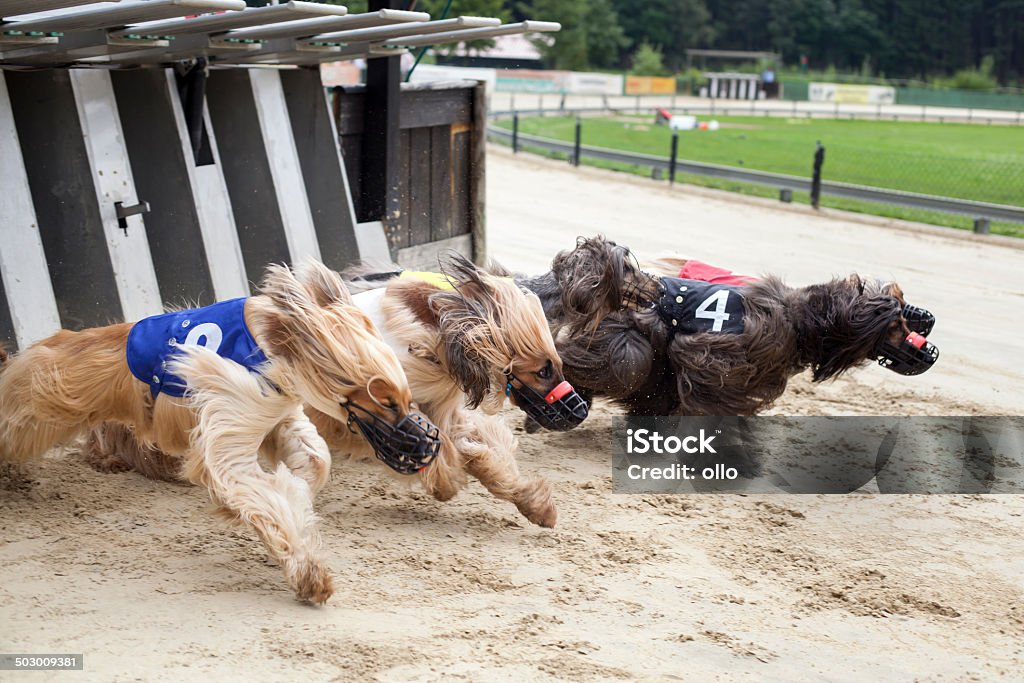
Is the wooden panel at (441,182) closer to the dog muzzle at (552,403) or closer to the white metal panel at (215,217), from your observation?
the white metal panel at (215,217)

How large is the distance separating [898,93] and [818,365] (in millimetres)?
38471

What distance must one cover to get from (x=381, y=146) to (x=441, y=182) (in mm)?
643

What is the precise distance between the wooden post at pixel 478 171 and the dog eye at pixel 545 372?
3.43 m

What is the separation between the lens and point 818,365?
409cm

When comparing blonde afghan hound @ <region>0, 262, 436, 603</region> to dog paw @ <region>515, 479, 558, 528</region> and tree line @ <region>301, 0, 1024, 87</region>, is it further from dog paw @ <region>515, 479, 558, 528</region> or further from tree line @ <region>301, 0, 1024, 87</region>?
tree line @ <region>301, 0, 1024, 87</region>

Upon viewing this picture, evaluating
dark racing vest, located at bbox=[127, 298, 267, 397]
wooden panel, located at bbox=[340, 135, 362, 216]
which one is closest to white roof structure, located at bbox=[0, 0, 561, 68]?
wooden panel, located at bbox=[340, 135, 362, 216]

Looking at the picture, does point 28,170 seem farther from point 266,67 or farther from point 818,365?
point 818,365

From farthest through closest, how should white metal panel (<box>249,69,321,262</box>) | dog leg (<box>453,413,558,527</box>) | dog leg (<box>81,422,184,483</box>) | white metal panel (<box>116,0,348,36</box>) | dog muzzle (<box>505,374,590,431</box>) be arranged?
white metal panel (<box>249,69,321,262</box>) < dog leg (<box>81,422,184,483</box>) < white metal panel (<box>116,0,348,36</box>) < dog leg (<box>453,413,558,527</box>) < dog muzzle (<box>505,374,590,431</box>)

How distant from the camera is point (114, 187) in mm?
4398

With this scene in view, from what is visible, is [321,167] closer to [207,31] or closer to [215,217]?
[215,217]

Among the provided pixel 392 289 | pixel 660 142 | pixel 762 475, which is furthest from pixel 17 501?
pixel 660 142

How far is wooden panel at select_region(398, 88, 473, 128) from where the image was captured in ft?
19.5

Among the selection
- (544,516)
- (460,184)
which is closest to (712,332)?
(544,516)

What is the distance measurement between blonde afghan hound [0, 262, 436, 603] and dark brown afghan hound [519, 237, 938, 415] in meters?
1.29
